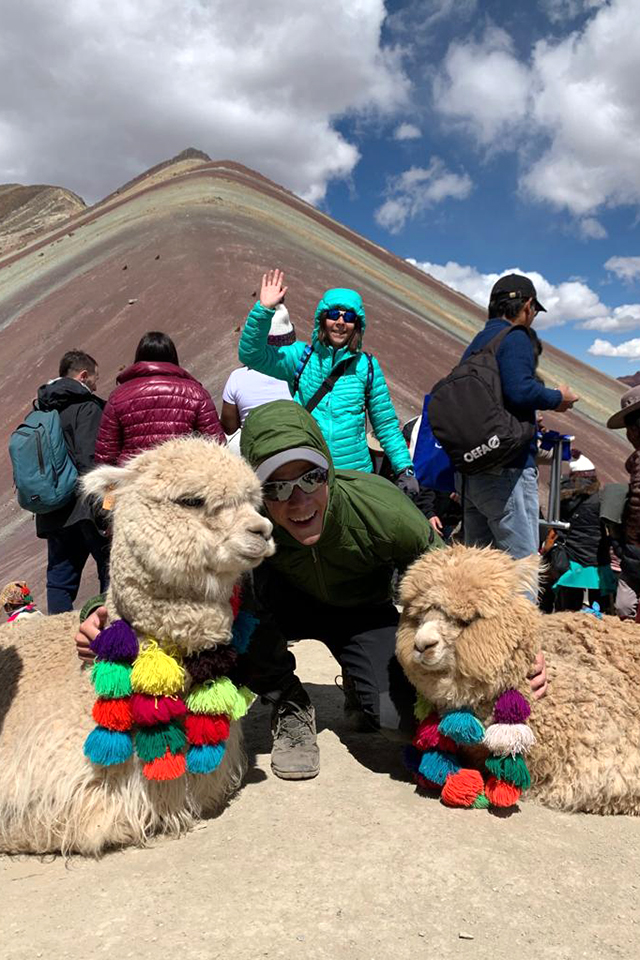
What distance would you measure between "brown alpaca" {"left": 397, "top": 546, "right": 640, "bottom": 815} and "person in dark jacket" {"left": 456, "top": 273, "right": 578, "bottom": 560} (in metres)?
0.93

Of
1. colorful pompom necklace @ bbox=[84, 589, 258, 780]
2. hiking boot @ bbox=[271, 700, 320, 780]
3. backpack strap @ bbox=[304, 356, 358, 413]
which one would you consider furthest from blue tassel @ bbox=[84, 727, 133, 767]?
backpack strap @ bbox=[304, 356, 358, 413]

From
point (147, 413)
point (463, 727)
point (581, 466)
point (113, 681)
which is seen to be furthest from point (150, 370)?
point (581, 466)

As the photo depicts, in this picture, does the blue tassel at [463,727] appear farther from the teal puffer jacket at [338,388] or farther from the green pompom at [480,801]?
the teal puffer jacket at [338,388]

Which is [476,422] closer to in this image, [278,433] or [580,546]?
[278,433]

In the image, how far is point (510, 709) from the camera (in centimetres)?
223

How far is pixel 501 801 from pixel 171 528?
56.2 inches

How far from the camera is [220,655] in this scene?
2.17 m

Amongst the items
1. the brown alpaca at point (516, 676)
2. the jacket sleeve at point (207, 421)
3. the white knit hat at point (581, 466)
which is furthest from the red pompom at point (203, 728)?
the white knit hat at point (581, 466)

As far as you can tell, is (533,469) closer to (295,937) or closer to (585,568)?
(585,568)

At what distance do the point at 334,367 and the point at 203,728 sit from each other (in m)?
2.15

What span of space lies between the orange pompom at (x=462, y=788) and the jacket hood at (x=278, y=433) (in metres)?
1.02

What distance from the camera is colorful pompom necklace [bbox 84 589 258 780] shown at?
2.05 m

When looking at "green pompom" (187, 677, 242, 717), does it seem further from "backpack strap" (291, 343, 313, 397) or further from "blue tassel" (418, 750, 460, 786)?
"backpack strap" (291, 343, 313, 397)

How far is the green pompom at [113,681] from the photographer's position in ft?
6.74
